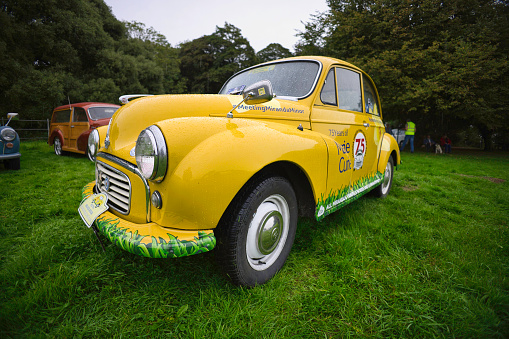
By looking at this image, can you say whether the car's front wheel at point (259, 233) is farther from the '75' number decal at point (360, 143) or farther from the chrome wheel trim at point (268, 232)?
the '75' number decal at point (360, 143)

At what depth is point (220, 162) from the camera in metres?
1.36

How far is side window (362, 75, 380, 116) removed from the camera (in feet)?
10.5

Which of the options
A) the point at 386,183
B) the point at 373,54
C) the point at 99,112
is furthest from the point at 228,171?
the point at 373,54

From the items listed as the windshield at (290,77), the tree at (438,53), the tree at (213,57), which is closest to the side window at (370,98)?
the windshield at (290,77)

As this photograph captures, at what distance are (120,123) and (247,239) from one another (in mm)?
1279

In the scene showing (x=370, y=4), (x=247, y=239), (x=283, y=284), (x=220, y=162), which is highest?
(x=370, y=4)

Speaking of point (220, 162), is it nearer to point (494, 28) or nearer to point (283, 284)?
point (283, 284)

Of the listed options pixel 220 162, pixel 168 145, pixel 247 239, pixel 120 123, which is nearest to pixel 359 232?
pixel 247 239

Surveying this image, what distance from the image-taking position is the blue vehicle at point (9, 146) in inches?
188

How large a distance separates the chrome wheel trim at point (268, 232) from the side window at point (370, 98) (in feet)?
6.98

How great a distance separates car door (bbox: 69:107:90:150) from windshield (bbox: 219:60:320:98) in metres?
6.18

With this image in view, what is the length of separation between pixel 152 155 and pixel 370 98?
3.11 meters

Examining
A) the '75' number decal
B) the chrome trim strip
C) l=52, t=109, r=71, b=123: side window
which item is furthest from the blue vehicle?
the '75' number decal

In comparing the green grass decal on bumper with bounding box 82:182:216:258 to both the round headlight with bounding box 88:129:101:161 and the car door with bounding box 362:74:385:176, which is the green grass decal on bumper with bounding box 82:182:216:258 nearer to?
the round headlight with bounding box 88:129:101:161
